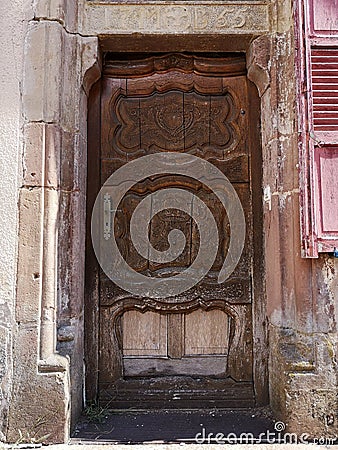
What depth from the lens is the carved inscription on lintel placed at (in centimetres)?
344

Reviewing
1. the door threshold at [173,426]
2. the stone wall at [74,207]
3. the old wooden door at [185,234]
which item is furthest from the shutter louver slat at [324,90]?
the door threshold at [173,426]

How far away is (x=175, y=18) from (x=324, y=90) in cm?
111

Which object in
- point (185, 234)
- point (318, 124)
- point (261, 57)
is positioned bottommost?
point (185, 234)

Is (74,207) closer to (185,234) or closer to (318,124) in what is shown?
(185,234)

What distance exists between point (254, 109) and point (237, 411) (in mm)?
2094

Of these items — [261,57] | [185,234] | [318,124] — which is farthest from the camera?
[185,234]

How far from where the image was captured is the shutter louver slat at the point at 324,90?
313 cm

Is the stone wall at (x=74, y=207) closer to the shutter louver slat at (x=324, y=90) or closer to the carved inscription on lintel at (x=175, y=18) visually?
the carved inscription on lintel at (x=175, y=18)

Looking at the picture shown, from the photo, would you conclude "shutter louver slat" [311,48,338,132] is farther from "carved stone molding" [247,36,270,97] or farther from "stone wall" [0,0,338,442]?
"carved stone molding" [247,36,270,97]

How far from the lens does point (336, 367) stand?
302cm

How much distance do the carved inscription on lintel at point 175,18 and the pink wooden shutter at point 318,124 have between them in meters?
0.37

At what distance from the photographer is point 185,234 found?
143 inches

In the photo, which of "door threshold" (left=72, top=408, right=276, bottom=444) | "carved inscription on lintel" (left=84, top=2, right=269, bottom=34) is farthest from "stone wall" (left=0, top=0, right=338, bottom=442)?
"door threshold" (left=72, top=408, right=276, bottom=444)

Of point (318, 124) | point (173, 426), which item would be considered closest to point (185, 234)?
point (318, 124)
